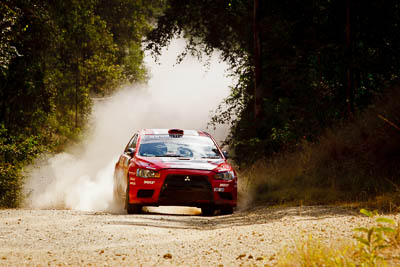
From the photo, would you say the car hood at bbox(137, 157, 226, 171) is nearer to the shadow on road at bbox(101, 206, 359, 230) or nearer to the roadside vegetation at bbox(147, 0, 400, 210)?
the shadow on road at bbox(101, 206, 359, 230)

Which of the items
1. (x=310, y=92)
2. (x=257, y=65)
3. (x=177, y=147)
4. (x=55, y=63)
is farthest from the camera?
(x=55, y=63)

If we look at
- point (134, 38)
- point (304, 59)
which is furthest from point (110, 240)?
point (134, 38)

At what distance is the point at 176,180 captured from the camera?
13789mm

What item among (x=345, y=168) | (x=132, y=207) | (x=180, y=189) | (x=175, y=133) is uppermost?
(x=175, y=133)

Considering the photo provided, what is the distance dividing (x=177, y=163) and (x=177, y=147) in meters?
1.13

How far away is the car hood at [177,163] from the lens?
13.9 meters

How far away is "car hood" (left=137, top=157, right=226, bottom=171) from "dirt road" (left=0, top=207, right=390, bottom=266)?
1.25 m

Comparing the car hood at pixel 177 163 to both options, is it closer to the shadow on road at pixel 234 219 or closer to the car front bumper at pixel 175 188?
the car front bumper at pixel 175 188

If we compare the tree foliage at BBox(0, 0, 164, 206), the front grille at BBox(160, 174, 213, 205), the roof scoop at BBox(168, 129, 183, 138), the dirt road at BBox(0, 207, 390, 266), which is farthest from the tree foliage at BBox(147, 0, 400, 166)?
the dirt road at BBox(0, 207, 390, 266)

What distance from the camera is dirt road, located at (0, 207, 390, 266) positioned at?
25.8 ft

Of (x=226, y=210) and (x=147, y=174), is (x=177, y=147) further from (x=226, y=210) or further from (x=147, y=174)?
(x=226, y=210)

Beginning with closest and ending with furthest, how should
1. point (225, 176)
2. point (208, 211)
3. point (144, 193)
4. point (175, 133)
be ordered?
point (144, 193), point (225, 176), point (208, 211), point (175, 133)

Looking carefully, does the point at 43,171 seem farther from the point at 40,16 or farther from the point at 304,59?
the point at 304,59

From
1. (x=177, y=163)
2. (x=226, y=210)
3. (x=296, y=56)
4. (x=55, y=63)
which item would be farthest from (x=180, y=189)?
(x=55, y=63)
